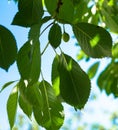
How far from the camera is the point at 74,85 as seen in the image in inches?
45.8

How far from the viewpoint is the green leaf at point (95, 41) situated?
1192 mm

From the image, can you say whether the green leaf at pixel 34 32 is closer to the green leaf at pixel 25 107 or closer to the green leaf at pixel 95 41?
the green leaf at pixel 95 41

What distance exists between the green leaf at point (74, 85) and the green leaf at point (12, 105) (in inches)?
8.0

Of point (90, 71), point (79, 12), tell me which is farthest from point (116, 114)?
point (79, 12)

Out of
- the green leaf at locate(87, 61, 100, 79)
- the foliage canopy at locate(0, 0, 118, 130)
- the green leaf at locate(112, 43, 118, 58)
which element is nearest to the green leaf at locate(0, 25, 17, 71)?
the foliage canopy at locate(0, 0, 118, 130)

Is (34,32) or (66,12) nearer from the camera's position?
(34,32)

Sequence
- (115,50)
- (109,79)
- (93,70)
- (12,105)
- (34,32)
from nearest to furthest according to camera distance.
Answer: (34,32), (12,105), (115,50), (109,79), (93,70)

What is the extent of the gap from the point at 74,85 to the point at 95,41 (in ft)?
0.50

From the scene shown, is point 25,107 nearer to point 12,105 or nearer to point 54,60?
point 12,105

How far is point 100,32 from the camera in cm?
120

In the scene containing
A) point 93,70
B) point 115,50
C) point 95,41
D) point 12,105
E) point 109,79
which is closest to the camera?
point 95,41

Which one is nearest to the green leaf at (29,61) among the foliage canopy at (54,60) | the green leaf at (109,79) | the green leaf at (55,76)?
the foliage canopy at (54,60)

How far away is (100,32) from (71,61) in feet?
0.40

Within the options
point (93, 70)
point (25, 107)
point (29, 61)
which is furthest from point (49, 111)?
point (93, 70)
